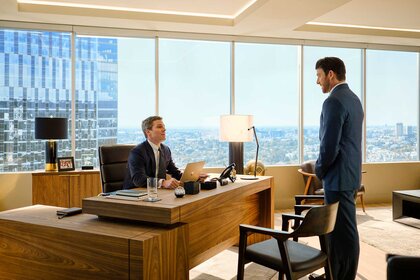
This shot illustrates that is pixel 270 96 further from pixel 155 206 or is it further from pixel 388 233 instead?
pixel 155 206

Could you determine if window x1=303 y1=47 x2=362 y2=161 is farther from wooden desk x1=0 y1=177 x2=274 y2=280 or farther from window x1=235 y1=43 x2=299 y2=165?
wooden desk x1=0 y1=177 x2=274 y2=280

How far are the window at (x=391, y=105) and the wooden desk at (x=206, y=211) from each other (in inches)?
139

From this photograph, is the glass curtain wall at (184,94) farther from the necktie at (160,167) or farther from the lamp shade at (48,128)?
the necktie at (160,167)

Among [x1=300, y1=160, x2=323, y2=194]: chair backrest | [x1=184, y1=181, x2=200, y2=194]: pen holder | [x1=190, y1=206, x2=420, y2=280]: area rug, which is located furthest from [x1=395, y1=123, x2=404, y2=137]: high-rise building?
[x1=184, y1=181, x2=200, y2=194]: pen holder

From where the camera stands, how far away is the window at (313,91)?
630cm

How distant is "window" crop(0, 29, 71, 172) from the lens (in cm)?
517

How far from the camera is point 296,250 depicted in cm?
255

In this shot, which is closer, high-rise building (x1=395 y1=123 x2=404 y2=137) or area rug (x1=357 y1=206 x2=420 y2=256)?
area rug (x1=357 y1=206 x2=420 y2=256)

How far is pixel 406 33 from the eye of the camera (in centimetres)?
613

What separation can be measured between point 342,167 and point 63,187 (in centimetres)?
334

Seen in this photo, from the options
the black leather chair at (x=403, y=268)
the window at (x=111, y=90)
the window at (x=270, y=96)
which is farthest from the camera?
the window at (x=270, y=96)

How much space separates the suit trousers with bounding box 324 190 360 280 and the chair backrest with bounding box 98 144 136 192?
1853 millimetres

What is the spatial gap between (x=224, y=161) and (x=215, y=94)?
1027mm

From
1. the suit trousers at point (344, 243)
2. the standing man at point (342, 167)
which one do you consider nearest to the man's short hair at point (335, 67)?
the standing man at point (342, 167)
